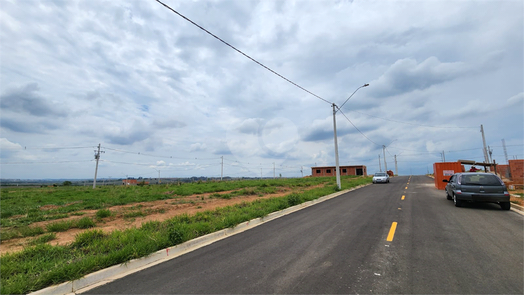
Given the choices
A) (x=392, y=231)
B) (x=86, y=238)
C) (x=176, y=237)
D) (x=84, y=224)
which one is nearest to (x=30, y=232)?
(x=84, y=224)

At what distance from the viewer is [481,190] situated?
9.84 m

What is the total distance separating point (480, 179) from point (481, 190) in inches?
30.5

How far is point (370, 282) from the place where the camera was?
12.2 ft

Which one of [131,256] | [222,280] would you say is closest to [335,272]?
[222,280]

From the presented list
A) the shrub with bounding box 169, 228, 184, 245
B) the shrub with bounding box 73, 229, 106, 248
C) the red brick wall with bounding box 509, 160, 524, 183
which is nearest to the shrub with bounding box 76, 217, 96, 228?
the shrub with bounding box 73, 229, 106, 248

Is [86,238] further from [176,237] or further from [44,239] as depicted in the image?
[176,237]

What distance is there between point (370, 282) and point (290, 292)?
52.5 inches

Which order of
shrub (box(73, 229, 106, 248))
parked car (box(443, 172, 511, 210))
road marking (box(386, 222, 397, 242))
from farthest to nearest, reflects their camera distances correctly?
parked car (box(443, 172, 511, 210))
road marking (box(386, 222, 397, 242))
shrub (box(73, 229, 106, 248))

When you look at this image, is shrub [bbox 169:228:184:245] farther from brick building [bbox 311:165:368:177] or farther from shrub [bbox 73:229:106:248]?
brick building [bbox 311:165:368:177]

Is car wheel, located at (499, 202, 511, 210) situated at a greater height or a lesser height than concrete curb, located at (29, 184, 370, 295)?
greater

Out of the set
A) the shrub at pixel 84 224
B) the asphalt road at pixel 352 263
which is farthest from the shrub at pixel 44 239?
the asphalt road at pixel 352 263

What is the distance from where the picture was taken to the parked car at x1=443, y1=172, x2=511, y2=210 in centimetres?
954

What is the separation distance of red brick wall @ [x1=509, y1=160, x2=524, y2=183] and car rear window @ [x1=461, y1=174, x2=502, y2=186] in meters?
18.7

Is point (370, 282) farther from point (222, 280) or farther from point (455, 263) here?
point (222, 280)
